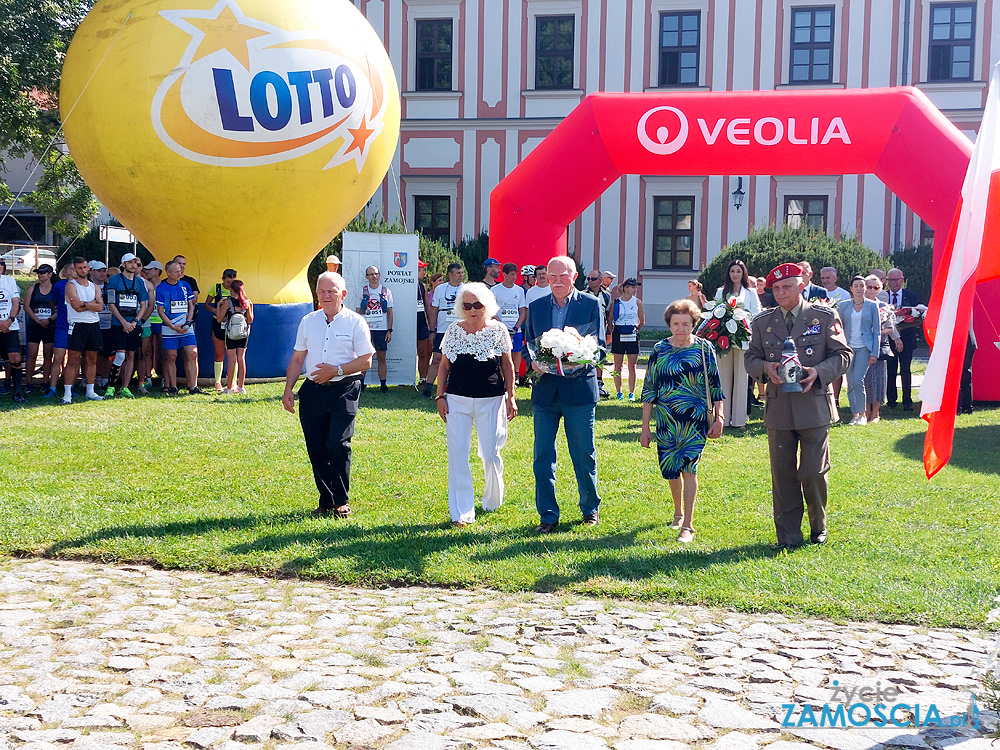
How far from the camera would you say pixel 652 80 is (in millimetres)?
30203

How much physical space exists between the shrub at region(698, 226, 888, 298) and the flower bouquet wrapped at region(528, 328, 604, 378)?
16.5 m

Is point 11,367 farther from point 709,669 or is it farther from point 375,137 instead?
point 709,669

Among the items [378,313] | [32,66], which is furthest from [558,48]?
[378,313]

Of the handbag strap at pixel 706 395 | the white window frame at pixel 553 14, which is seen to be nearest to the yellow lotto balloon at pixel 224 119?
the handbag strap at pixel 706 395

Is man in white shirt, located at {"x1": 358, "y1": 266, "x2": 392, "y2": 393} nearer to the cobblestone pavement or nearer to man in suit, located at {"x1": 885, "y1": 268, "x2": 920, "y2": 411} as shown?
man in suit, located at {"x1": 885, "y1": 268, "x2": 920, "y2": 411}

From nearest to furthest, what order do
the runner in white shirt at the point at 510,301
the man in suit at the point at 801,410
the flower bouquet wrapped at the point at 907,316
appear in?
the man in suit at the point at 801,410 < the flower bouquet wrapped at the point at 907,316 < the runner in white shirt at the point at 510,301

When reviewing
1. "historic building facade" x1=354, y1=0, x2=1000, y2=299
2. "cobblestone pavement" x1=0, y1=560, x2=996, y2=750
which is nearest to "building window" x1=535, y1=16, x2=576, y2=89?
"historic building facade" x1=354, y1=0, x2=1000, y2=299

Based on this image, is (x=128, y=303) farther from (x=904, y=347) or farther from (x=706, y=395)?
(x=904, y=347)

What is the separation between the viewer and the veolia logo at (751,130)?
1326 centimetres

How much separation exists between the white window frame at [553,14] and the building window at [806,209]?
22.4ft

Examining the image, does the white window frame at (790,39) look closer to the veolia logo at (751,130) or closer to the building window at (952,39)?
the building window at (952,39)

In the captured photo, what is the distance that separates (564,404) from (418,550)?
144 centimetres

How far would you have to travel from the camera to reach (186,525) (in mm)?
7398

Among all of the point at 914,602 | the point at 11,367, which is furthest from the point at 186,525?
the point at 11,367
